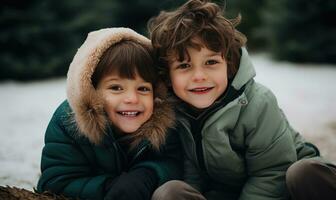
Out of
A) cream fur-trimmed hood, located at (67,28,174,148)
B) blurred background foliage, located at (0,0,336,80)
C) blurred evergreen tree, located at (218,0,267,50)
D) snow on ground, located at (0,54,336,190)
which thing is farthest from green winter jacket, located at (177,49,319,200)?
blurred evergreen tree, located at (218,0,267,50)

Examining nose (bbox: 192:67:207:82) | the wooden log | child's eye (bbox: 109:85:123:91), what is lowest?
the wooden log

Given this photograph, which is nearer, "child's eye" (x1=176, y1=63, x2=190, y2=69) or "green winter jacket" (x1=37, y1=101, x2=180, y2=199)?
"green winter jacket" (x1=37, y1=101, x2=180, y2=199)

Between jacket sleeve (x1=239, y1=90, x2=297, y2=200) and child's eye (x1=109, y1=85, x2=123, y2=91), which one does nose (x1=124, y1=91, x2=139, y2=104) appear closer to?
child's eye (x1=109, y1=85, x2=123, y2=91)

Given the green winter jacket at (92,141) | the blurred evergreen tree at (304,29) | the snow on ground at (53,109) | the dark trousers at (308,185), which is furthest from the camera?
the blurred evergreen tree at (304,29)

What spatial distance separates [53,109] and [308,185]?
4067mm

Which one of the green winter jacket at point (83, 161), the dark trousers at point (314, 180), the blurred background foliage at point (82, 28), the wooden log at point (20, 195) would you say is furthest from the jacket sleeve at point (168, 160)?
the blurred background foliage at point (82, 28)

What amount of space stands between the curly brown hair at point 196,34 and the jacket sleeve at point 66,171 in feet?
1.99

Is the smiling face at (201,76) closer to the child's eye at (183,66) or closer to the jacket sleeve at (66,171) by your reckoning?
the child's eye at (183,66)

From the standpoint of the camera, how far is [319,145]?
11.9ft

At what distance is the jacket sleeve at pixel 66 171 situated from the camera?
208 cm

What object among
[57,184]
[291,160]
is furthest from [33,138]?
[291,160]

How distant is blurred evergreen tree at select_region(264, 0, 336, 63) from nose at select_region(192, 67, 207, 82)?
22.9 ft

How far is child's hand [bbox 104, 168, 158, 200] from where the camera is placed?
2000mm

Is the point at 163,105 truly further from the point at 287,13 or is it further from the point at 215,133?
the point at 287,13
